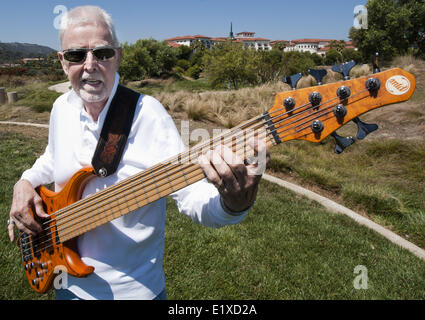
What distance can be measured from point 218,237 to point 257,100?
6.47 m

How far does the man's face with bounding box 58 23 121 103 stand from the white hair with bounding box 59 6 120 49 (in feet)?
0.07

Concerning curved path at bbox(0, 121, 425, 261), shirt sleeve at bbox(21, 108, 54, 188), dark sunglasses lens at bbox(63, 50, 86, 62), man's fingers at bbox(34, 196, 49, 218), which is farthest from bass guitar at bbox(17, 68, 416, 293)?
curved path at bbox(0, 121, 425, 261)

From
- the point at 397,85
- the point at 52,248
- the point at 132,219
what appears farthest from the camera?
the point at 52,248

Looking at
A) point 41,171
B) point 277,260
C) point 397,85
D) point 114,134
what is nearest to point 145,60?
point 277,260

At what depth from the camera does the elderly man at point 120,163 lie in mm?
1569

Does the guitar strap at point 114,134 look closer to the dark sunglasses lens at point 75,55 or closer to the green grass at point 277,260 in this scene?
the dark sunglasses lens at point 75,55

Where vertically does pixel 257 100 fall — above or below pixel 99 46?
below

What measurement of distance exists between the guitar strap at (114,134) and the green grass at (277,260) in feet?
6.35

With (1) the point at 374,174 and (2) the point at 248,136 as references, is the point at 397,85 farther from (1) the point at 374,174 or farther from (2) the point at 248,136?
(1) the point at 374,174

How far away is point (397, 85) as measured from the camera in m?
1.30

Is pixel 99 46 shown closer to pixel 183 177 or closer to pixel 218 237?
pixel 183 177

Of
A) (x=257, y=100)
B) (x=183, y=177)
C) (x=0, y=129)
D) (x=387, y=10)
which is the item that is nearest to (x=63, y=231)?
(x=183, y=177)

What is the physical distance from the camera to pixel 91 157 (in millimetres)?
1693

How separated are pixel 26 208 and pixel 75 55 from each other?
1003 millimetres
